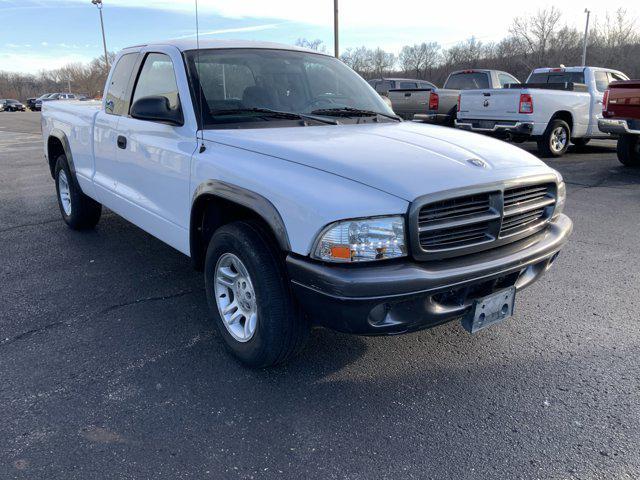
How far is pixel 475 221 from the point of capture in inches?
103

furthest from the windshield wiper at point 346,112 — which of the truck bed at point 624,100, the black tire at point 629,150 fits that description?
the black tire at point 629,150

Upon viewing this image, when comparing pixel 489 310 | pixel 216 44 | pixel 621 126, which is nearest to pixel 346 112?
pixel 216 44

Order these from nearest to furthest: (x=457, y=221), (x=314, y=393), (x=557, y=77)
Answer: (x=457, y=221) → (x=314, y=393) → (x=557, y=77)

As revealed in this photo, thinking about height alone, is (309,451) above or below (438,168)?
below

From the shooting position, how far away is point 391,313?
2.51 m

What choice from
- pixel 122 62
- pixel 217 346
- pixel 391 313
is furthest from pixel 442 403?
pixel 122 62

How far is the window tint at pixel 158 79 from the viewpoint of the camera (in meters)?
3.67

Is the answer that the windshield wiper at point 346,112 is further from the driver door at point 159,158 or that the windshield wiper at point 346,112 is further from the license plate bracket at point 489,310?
the license plate bracket at point 489,310

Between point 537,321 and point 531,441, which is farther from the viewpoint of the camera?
point 537,321

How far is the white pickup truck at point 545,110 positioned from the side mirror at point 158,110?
29.8ft

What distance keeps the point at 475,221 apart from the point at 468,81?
1388cm

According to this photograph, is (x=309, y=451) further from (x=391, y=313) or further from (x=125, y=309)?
(x=125, y=309)

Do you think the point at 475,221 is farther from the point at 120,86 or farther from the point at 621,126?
the point at 621,126

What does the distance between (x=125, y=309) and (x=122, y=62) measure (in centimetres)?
223
